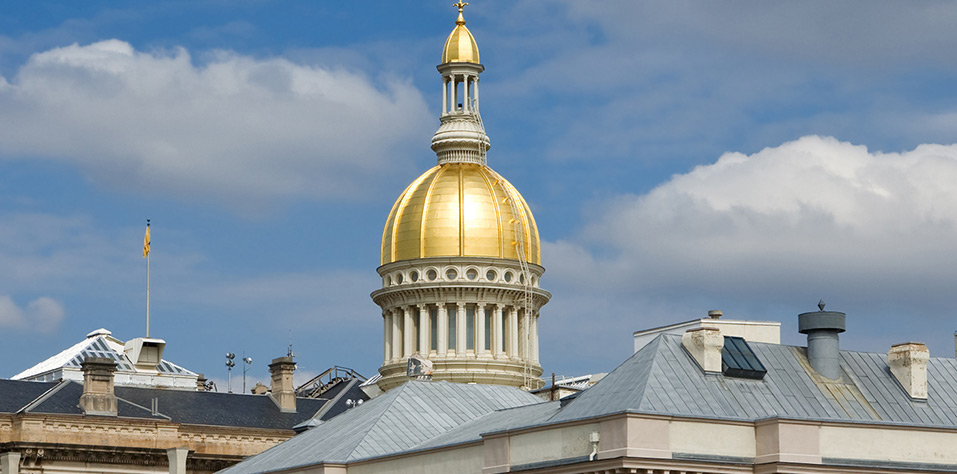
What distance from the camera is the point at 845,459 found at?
67375mm

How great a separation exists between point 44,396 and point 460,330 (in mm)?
30991

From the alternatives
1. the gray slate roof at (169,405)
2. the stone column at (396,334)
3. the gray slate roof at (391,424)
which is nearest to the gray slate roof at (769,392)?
the gray slate roof at (391,424)

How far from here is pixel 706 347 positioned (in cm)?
7050

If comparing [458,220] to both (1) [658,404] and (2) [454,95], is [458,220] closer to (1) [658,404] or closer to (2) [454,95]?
(2) [454,95]

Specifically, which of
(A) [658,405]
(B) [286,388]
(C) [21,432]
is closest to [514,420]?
(A) [658,405]

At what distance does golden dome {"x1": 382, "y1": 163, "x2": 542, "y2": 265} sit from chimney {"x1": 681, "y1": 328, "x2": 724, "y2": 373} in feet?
210

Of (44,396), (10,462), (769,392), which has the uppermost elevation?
(44,396)

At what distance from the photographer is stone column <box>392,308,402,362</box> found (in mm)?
136375

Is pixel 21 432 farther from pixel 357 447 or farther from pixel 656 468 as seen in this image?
pixel 656 468

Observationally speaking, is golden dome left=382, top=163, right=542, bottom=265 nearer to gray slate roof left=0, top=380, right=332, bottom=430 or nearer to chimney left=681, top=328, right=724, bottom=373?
gray slate roof left=0, top=380, right=332, bottom=430

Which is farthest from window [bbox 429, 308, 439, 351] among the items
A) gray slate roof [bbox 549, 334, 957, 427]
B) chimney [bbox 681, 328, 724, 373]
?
chimney [bbox 681, 328, 724, 373]

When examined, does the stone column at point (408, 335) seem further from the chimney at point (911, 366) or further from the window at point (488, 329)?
the chimney at point (911, 366)

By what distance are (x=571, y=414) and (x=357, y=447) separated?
12.4m

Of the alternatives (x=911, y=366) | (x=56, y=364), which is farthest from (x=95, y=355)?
(x=911, y=366)
